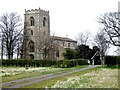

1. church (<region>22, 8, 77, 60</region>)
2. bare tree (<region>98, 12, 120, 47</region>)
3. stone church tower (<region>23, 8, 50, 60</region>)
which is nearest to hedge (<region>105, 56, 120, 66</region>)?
bare tree (<region>98, 12, 120, 47</region>)

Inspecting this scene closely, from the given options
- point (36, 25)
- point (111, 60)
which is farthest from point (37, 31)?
point (111, 60)

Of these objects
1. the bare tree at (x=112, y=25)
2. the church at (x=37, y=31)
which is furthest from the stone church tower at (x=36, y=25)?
the bare tree at (x=112, y=25)

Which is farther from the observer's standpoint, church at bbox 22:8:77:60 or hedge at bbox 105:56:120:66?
church at bbox 22:8:77:60

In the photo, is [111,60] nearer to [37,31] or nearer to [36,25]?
[37,31]

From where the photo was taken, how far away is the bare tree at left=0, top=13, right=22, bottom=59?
68.6 m

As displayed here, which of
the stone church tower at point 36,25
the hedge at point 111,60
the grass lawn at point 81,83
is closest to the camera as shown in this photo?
the grass lawn at point 81,83

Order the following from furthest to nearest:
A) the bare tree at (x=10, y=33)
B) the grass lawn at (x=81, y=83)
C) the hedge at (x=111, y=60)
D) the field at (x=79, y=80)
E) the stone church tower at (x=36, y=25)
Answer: the stone church tower at (x=36, y=25) < the bare tree at (x=10, y=33) < the hedge at (x=111, y=60) < the field at (x=79, y=80) < the grass lawn at (x=81, y=83)

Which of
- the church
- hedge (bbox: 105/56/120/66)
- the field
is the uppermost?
the church

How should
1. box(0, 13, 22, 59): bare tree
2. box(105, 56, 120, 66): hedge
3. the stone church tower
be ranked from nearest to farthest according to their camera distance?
box(105, 56, 120, 66): hedge < box(0, 13, 22, 59): bare tree < the stone church tower

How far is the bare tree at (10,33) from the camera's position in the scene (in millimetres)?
68625

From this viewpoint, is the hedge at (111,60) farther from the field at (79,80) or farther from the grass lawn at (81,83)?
the grass lawn at (81,83)

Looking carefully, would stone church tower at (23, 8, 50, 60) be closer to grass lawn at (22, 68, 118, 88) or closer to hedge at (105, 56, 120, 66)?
hedge at (105, 56, 120, 66)

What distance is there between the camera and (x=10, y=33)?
229 ft

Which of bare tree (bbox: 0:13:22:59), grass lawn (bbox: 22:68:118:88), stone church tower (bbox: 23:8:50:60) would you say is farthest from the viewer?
stone church tower (bbox: 23:8:50:60)
